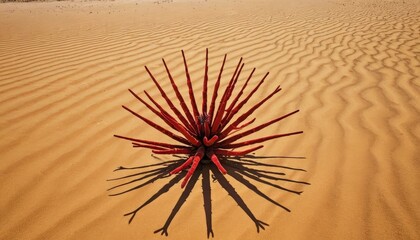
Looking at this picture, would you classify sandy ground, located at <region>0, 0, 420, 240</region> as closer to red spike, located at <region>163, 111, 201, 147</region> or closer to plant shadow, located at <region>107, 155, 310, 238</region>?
plant shadow, located at <region>107, 155, 310, 238</region>

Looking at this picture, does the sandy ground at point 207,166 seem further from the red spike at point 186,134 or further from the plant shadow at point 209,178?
the red spike at point 186,134

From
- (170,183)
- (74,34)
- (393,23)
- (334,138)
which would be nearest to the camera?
(170,183)

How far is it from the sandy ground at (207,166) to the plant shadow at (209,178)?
14 millimetres

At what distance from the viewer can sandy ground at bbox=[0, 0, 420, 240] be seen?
1697 millimetres

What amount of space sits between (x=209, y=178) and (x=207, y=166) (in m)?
0.13

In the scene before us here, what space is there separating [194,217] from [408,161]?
1819 mm

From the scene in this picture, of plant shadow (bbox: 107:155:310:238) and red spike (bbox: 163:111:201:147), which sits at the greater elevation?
red spike (bbox: 163:111:201:147)

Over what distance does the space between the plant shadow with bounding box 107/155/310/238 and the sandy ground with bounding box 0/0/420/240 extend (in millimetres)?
14

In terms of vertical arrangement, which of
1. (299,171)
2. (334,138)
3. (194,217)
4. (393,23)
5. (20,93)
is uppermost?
(20,93)

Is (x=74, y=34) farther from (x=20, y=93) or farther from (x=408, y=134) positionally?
(x=408, y=134)

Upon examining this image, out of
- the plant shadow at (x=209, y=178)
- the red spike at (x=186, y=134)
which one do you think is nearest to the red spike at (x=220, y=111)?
the red spike at (x=186, y=134)

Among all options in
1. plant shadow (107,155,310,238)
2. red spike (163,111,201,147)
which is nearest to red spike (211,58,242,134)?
red spike (163,111,201,147)

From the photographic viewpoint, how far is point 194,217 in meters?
1.73

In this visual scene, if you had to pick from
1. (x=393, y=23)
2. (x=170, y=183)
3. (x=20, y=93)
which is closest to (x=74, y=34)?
(x=20, y=93)
